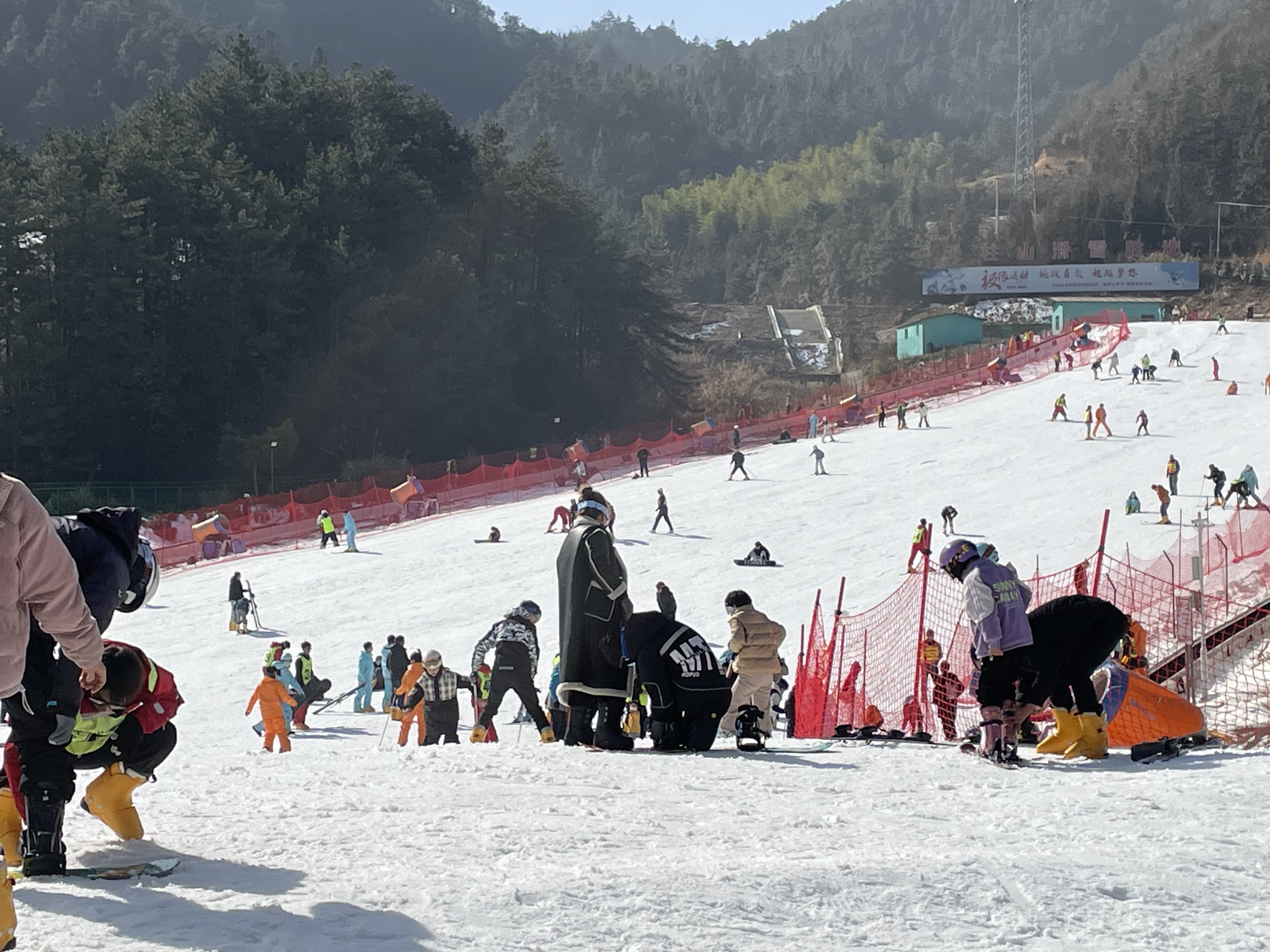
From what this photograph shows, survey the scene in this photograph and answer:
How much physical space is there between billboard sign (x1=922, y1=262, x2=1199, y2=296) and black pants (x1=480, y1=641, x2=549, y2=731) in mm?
79596

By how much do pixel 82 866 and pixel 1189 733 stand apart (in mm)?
6360

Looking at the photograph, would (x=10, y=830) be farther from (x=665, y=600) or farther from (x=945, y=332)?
(x=945, y=332)

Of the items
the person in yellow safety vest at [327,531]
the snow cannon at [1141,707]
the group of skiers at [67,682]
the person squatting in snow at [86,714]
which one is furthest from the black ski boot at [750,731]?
the person in yellow safety vest at [327,531]

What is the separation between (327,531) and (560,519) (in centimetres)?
499

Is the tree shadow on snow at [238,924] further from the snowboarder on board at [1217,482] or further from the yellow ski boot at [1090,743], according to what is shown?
the snowboarder on board at [1217,482]

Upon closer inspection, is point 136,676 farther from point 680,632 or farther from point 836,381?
point 836,381

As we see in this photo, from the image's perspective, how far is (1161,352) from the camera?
50.7 m

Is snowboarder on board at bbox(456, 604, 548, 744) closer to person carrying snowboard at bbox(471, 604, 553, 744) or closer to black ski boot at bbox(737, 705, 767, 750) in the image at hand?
person carrying snowboard at bbox(471, 604, 553, 744)

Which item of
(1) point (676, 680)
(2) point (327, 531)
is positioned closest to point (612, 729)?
(1) point (676, 680)

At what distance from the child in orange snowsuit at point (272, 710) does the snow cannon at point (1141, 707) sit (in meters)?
7.19

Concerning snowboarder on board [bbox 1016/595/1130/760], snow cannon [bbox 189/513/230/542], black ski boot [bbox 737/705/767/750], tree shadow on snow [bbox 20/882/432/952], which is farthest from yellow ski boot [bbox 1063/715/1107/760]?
snow cannon [bbox 189/513/230/542]

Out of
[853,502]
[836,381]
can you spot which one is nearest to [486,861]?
[853,502]

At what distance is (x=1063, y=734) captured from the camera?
8125 mm

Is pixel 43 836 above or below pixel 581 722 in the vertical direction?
above
